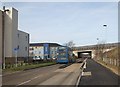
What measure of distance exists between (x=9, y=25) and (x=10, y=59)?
385 inches

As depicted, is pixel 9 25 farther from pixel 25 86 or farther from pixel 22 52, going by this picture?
pixel 25 86

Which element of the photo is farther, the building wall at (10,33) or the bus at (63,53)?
the building wall at (10,33)

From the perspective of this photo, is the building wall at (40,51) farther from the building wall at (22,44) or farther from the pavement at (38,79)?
the pavement at (38,79)

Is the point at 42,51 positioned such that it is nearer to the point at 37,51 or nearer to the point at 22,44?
the point at 37,51

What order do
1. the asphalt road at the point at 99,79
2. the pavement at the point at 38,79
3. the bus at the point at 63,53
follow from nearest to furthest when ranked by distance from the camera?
the asphalt road at the point at 99,79
the pavement at the point at 38,79
the bus at the point at 63,53

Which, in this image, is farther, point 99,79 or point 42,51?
point 42,51

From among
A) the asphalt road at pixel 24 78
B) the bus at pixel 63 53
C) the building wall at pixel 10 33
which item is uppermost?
the building wall at pixel 10 33

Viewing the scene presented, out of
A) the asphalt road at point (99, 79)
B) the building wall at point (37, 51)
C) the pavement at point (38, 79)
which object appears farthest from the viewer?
the building wall at point (37, 51)

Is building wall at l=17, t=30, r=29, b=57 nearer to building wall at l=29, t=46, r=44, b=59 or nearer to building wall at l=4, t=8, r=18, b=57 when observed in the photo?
building wall at l=4, t=8, r=18, b=57

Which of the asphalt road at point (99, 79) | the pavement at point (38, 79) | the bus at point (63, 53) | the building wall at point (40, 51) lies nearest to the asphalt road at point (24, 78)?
the pavement at point (38, 79)

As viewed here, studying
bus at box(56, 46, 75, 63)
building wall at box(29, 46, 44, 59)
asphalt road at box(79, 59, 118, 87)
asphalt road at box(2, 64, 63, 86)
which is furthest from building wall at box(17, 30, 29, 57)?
building wall at box(29, 46, 44, 59)

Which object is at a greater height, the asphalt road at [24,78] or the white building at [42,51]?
the white building at [42,51]

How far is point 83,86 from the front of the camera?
Answer: 17547 mm

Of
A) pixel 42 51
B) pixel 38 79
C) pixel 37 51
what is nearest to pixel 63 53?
pixel 38 79
